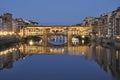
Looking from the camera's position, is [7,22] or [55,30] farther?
[55,30]

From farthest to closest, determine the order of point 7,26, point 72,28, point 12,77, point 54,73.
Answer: point 72,28
point 7,26
point 54,73
point 12,77

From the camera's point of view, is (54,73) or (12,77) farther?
(54,73)

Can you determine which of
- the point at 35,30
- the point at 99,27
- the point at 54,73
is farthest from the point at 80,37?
the point at 54,73

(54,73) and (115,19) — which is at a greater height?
(115,19)

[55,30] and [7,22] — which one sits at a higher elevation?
[7,22]

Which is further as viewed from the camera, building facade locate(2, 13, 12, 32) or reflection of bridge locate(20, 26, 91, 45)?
reflection of bridge locate(20, 26, 91, 45)

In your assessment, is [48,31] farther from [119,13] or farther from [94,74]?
[94,74]

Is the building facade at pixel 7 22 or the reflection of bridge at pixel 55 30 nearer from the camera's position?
the building facade at pixel 7 22

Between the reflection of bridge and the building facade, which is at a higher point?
the building facade

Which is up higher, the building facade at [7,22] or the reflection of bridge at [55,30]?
the building facade at [7,22]

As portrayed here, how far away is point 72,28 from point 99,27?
8.26 m

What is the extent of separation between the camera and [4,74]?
19.8m

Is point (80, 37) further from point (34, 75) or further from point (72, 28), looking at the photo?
point (34, 75)

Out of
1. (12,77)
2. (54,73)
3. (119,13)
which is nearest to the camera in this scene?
(12,77)
